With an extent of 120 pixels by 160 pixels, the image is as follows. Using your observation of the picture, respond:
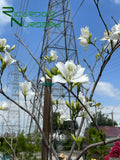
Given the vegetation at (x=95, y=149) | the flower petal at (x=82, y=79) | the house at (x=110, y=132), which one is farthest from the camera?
the house at (x=110, y=132)

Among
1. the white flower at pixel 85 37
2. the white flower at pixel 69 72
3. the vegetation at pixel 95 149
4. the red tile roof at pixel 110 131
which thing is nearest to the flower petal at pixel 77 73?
the white flower at pixel 69 72

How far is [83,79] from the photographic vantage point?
12.8 inches

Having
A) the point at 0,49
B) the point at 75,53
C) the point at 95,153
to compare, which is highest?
the point at 75,53

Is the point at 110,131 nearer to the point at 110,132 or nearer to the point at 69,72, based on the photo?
the point at 110,132

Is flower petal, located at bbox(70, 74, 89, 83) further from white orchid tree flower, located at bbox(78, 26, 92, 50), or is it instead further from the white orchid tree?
white orchid tree flower, located at bbox(78, 26, 92, 50)

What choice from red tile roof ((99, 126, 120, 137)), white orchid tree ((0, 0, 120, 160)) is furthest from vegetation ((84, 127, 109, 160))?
white orchid tree ((0, 0, 120, 160))

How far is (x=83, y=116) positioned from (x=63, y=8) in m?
5.32

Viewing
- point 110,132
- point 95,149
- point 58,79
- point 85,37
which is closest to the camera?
point 58,79

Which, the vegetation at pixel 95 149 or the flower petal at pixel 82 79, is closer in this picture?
the flower petal at pixel 82 79

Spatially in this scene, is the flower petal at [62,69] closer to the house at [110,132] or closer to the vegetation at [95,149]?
the vegetation at [95,149]

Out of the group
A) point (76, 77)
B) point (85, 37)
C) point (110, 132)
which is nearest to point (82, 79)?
point (76, 77)

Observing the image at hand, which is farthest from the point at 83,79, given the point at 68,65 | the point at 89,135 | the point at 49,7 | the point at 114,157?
the point at 49,7

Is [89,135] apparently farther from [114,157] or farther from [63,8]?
[63,8]

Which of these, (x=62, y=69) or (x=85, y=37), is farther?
(x=85, y=37)
